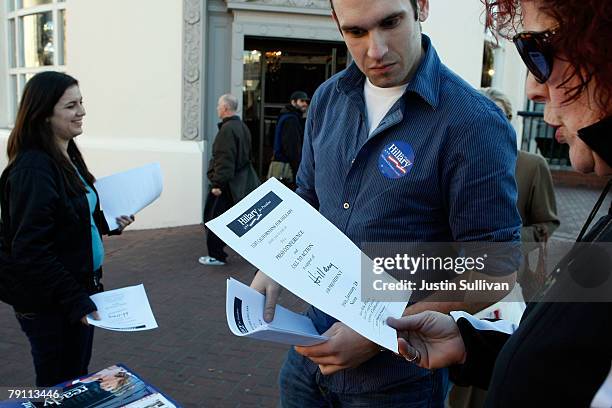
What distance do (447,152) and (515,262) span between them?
36cm

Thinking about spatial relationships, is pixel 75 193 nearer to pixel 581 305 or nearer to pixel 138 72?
pixel 581 305

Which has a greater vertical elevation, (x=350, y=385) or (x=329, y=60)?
(x=329, y=60)

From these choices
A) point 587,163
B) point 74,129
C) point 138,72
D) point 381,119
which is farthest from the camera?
point 138,72

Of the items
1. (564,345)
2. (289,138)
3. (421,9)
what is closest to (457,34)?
(289,138)

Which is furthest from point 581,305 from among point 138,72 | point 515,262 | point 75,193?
point 138,72

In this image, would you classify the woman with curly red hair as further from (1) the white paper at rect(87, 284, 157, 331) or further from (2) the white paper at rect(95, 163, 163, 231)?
(2) the white paper at rect(95, 163, 163, 231)

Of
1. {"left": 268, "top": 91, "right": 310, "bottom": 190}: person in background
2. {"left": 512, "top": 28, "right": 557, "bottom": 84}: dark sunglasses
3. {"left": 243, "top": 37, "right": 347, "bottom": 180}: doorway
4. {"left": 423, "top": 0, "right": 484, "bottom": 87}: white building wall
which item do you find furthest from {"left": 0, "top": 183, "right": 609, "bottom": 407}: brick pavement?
{"left": 423, "top": 0, "right": 484, "bottom": 87}: white building wall

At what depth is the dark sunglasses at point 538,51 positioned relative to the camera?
98 cm

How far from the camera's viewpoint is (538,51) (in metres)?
1.00

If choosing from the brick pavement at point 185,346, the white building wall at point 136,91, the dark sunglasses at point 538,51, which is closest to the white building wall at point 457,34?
the white building wall at point 136,91

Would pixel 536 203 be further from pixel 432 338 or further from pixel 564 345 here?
pixel 564 345

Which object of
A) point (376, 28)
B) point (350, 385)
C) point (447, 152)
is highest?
point (376, 28)

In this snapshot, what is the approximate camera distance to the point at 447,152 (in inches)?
59.2

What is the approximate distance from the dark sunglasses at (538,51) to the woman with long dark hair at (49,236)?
2.00 m
